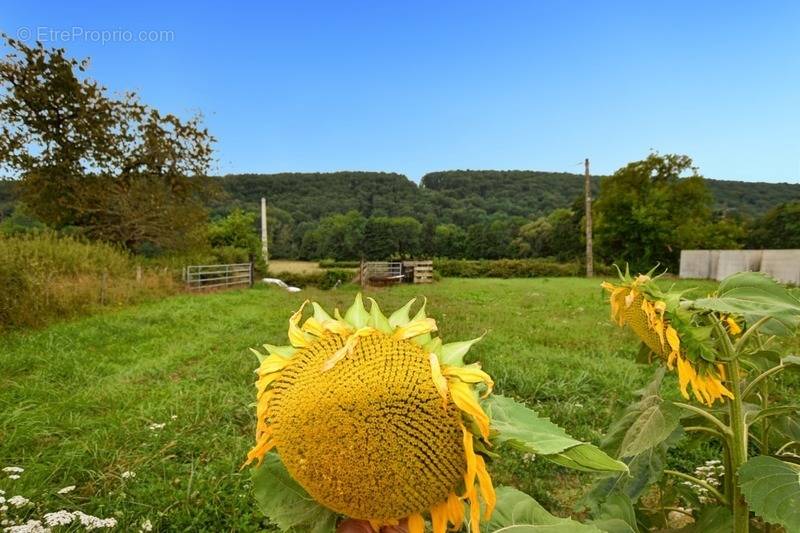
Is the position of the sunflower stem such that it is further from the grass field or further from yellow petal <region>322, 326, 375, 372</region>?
the grass field

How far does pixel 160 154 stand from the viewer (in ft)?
63.5

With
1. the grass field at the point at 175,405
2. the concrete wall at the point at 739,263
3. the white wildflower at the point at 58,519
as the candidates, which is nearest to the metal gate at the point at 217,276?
the grass field at the point at 175,405

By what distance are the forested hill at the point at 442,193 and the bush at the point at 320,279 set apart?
19335 millimetres

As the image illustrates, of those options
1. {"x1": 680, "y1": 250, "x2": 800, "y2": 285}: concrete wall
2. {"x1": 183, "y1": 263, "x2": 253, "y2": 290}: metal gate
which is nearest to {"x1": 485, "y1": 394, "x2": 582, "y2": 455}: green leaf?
{"x1": 183, "y1": 263, "x2": 253, "y2": 290}: metal gate

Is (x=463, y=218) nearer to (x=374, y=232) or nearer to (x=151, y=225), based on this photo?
(x=374, y=232)

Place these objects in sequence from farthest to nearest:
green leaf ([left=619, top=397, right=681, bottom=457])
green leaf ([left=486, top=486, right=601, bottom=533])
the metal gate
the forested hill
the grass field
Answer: the forested hill → the metal gate → the grass field → green leaf ([left=619, top=397, right=681, bottom=457]) → green leaf ([left=486, top=486, right=601, bottom=533])

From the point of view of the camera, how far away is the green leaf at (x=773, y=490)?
0.97m

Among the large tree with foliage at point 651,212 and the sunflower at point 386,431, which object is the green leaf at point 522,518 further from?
the large tree with foliage at point 651,212

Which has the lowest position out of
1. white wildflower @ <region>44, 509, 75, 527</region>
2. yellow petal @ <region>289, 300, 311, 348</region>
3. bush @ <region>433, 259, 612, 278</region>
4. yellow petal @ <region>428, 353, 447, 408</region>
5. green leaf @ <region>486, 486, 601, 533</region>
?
bush @ <region>433, 259, 612, 278</region>

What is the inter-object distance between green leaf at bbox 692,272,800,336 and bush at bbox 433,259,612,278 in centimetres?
2760

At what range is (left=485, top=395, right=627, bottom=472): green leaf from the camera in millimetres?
526

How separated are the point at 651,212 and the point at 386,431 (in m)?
29.8

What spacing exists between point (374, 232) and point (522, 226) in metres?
16.0

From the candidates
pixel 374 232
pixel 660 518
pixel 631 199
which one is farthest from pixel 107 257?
pixel 374 232
